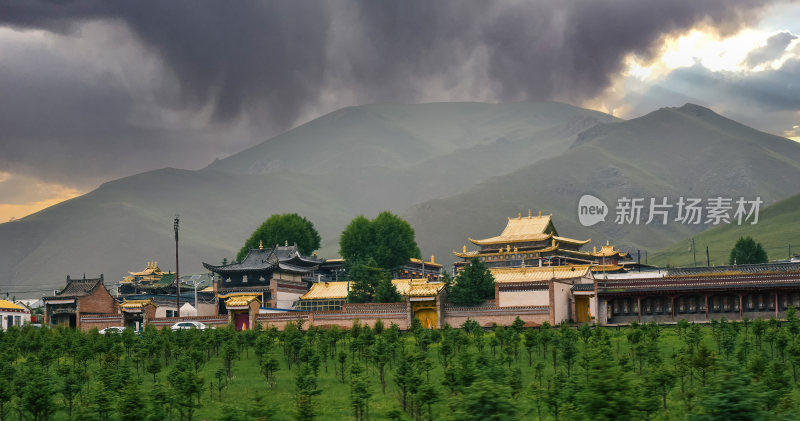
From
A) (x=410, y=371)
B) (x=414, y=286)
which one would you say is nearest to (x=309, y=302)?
(x=414, y=286)

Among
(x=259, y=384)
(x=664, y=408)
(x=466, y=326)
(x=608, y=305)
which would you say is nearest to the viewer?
(x=664, y=408)

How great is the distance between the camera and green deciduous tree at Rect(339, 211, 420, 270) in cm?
13088

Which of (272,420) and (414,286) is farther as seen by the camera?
(414,286)

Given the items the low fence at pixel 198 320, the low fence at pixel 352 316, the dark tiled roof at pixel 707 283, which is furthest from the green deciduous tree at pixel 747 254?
the low fence at pixel 198 320

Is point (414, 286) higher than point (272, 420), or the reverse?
point (414, 286)

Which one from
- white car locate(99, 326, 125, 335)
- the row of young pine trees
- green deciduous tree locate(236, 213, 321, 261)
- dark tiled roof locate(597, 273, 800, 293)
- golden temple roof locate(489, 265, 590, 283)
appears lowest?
the row of young pine trees

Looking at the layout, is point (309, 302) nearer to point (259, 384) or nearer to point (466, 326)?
point (466, 326)

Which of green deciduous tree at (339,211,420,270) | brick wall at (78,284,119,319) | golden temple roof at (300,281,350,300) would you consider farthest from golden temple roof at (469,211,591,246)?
brick wall at (78,284,119,319)

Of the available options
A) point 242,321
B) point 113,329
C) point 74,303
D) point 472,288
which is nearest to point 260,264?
point 74,303

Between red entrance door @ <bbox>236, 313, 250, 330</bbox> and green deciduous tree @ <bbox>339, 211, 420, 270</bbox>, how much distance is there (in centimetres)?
4547

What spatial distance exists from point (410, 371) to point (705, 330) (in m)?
28.4

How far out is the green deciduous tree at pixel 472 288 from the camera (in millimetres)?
80938

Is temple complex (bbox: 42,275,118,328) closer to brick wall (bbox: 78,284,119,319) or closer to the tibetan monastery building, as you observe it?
brick wall (bbox: 78,284,119,319)

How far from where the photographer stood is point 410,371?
149 feet
